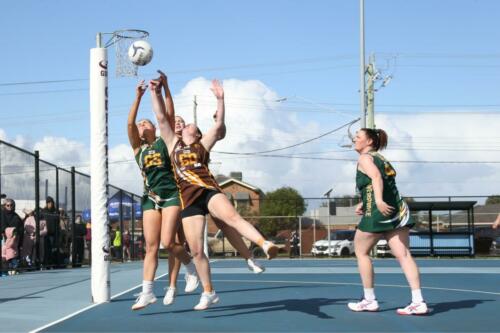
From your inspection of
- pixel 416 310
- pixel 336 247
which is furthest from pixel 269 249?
pixel 336 247

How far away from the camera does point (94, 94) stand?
30.4 feet

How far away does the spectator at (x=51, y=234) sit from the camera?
19.1 meters

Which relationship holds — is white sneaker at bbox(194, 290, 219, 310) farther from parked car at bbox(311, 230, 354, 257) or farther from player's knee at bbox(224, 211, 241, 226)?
parked car at bbox(311, 230, 354, 257)

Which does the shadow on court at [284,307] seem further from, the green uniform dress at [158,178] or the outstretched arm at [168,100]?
the outstretched arm at [168,100]

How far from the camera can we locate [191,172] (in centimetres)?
747

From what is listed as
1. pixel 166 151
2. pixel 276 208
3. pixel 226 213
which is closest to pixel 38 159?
pixel 166 151

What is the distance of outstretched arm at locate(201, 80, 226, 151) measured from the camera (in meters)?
7.54

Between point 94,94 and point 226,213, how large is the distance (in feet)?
10.2

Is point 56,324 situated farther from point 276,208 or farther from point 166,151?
point 276,208

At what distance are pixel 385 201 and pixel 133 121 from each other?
2977 mm

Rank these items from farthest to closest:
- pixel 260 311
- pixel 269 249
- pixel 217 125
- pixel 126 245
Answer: pixel 126 245, pixel 260 311, pixel 217 125, pixel 269 249

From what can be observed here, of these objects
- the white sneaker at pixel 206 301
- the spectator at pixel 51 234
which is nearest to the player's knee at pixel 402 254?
the white sneaker at pixel 206 301

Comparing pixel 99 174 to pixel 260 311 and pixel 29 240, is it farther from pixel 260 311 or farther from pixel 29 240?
pixel 29 240

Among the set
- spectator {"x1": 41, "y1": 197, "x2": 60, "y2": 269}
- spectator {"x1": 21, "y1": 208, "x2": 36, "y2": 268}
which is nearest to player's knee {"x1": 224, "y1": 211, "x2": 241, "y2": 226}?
spectator {"x1": 21, "y1": 208, "x2": 36, "y2": 268}
